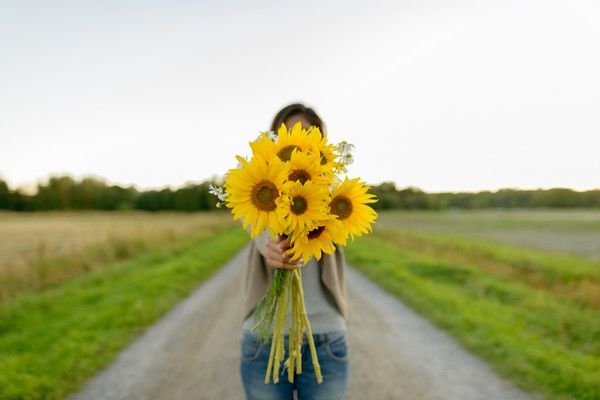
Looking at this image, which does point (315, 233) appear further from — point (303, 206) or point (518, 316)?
point (518, 316)

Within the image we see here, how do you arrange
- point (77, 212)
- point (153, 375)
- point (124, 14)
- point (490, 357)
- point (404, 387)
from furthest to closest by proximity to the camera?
1. point (77, 212)
2. point (124, 14)
3. point (490, 357)
4. point (153, 375)
5. point (404, 387)

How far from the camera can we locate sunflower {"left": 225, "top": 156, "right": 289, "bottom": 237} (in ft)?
4.95

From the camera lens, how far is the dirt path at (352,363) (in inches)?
173

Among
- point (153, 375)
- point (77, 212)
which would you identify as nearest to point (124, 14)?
point (153, 375)

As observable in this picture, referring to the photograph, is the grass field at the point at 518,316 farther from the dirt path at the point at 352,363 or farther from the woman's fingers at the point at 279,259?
the woman's fingers at the point at 279,259

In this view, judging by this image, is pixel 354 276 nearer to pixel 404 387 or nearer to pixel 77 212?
pixel 404 387

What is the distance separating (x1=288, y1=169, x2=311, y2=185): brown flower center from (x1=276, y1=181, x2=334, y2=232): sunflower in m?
0.04

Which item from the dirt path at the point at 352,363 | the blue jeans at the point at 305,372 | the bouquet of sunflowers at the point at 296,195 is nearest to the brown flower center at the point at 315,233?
the bouquet of sunflowers at the point at 296,195

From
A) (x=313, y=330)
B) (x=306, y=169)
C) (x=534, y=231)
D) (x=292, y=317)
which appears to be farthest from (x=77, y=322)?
(x=534, y=231)

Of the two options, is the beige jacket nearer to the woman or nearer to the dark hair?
the woman

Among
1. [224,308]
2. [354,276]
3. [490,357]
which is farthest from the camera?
[354,276]

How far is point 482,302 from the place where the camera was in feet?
27.9

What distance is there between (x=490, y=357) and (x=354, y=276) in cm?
614

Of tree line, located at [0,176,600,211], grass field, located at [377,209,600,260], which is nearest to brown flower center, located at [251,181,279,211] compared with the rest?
grass field, located at [377,209,600,260]
